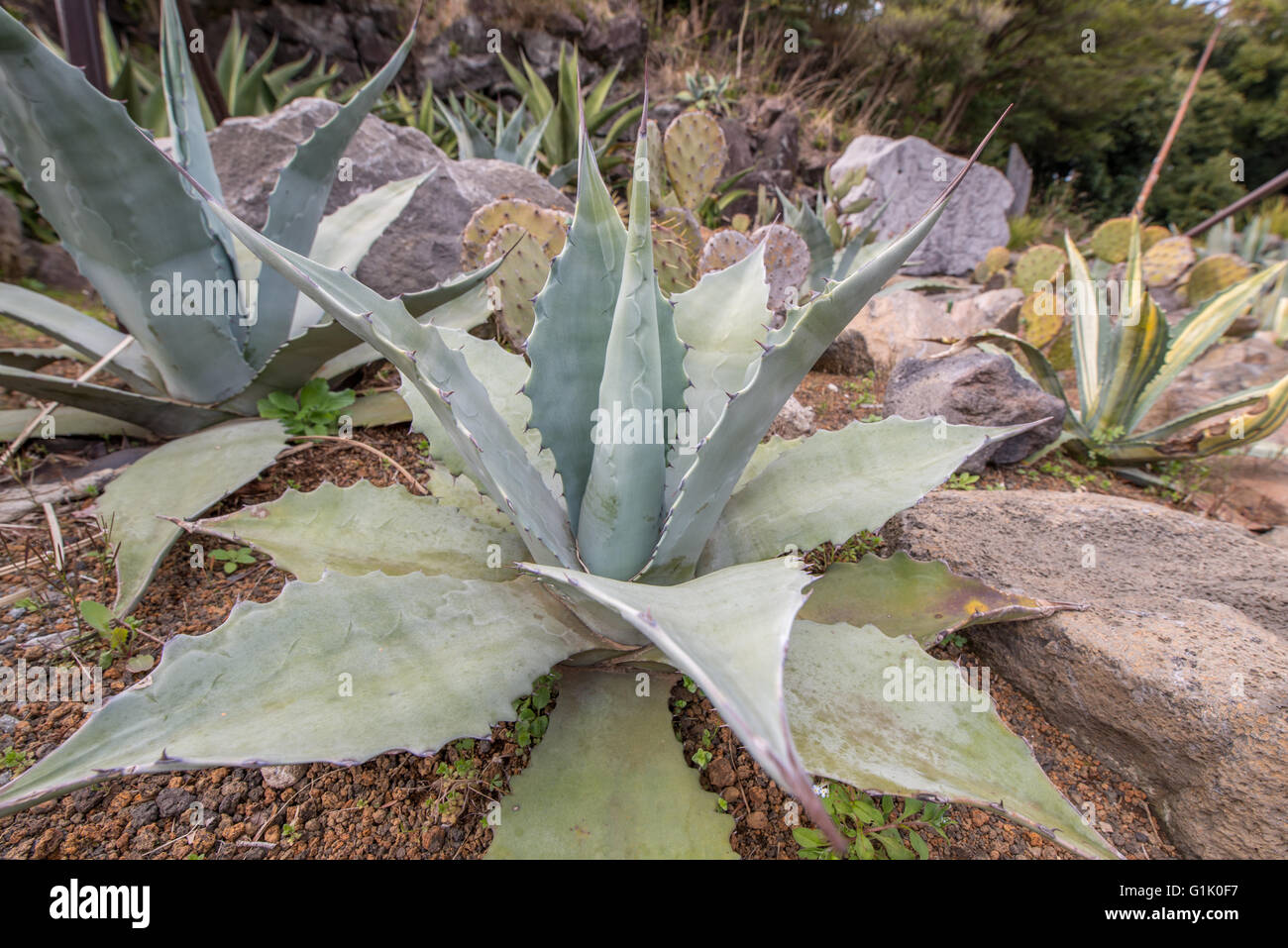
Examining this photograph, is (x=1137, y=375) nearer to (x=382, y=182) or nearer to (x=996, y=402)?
(x=996, y=402)

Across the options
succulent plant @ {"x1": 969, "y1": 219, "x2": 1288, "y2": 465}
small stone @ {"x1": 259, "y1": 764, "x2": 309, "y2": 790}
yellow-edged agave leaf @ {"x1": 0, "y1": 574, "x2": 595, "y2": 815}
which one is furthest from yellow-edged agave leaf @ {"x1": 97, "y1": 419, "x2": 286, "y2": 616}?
succulent plant @ {"x1": 969, "y1": 219, "x2": 1288, "y2": 465}

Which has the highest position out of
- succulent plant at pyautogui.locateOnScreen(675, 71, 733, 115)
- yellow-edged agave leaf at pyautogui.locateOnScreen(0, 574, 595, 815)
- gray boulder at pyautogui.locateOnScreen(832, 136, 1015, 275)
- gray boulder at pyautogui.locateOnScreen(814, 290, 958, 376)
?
succulent plant at pyautogui.locateOnScreen(675, 71, 733, 115)

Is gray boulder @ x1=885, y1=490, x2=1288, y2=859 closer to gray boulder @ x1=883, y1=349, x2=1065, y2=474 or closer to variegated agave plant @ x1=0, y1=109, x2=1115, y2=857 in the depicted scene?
variegated agave plant @ x1=0, y1=109, x2=1115, y2=857

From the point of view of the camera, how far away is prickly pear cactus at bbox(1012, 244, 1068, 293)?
441 centimetres

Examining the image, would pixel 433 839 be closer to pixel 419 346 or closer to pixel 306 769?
pixel 306 769

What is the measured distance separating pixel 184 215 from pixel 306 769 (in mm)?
1294

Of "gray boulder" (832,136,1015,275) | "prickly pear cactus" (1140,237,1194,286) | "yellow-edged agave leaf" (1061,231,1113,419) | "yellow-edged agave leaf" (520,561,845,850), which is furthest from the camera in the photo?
"gray boulder" (832,136,1015,275)

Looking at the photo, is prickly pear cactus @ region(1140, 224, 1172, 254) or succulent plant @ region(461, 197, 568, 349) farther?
prickly pear cactus @ region(1140, 224, 1172, 254)

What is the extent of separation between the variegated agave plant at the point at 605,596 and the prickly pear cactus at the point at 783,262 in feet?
4.80

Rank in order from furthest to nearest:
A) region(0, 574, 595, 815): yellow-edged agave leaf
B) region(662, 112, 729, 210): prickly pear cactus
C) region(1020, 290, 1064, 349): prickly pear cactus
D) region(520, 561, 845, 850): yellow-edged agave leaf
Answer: region(662, 112, 729, 210): prickly pear cactus → region(1020, 290, 1064, 349): prickly pear cactus → region(0, 574, 595, 815): yellow-edged agave leaf → region(520, 561, 845, 850): yellow-edged agave leaf

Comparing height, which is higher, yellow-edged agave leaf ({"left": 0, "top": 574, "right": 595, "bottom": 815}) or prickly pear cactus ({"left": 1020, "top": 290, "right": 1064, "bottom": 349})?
prickly pear cactus ({"left": 1020, "top": 290, "right": 1064, "bottom": 349})

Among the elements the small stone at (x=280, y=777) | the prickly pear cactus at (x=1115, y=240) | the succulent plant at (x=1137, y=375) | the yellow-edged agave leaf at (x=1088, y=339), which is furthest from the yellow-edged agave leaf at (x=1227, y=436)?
the prickly pear cactus at (x=1115, y=240)

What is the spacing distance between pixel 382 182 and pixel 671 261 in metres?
1.45

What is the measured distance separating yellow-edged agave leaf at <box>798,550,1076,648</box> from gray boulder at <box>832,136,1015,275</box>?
22.6 ft
